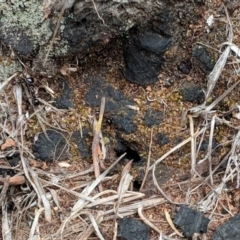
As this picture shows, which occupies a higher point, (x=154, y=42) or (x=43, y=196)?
(x=154, y=42)

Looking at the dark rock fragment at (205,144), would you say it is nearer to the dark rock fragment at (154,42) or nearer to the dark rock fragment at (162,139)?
the dark rock fragment at (162,139)

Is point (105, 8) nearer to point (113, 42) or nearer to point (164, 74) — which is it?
point (113, 42)

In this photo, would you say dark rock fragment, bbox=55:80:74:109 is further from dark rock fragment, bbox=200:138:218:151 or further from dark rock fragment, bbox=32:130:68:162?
dark rock fragment, bbox=200:138:218:151

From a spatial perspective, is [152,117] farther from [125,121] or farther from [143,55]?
[143,55]

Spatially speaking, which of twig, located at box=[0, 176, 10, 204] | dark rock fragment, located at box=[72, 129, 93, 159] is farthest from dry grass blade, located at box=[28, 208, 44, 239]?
dark rock fragment, located at box=[72, 129, 93, 159]

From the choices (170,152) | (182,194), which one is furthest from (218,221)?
(170,152)

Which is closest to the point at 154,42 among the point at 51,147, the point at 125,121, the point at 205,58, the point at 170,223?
the point at 205,58
